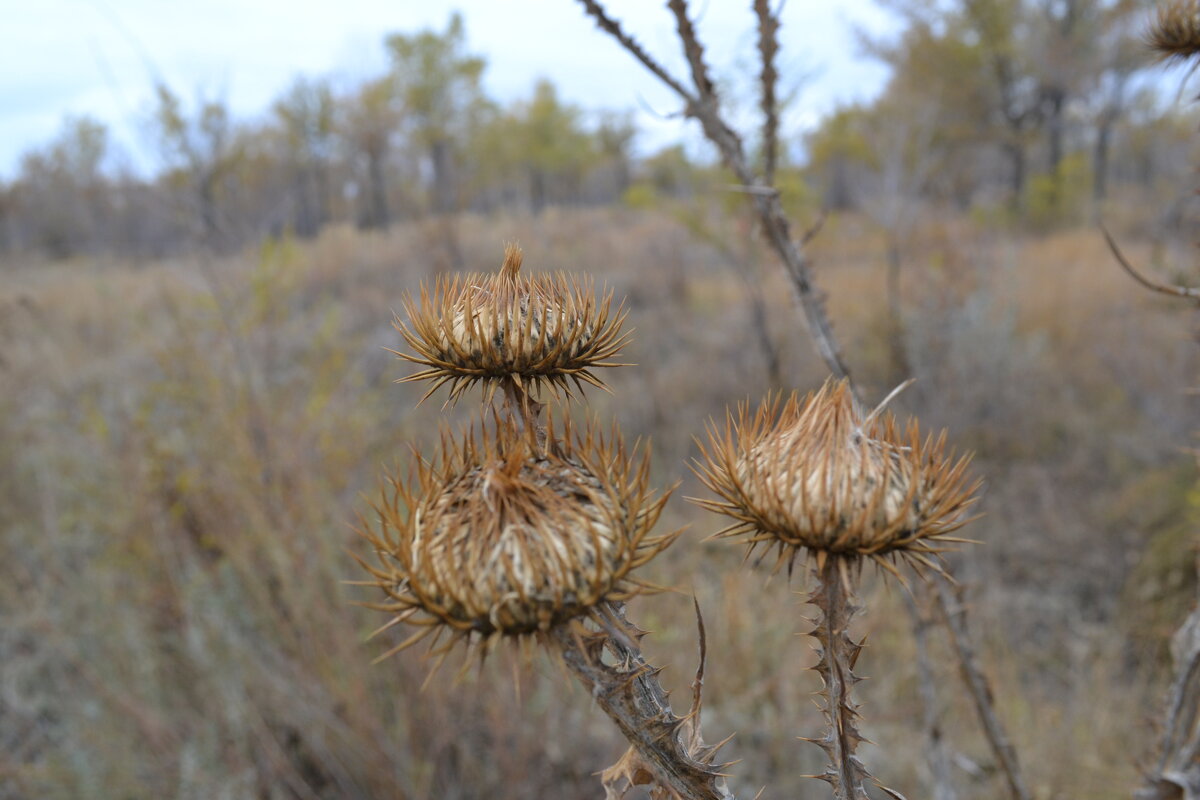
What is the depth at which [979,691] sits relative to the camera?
1.66 m

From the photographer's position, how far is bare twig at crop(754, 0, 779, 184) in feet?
4.70

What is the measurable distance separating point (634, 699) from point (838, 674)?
0.87ft

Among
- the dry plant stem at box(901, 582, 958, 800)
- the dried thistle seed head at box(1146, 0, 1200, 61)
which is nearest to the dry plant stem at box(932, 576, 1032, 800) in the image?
the dry plant stem at box(901, 582, 958, 800)

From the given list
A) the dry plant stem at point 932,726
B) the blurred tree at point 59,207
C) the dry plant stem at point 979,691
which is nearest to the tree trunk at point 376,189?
the blurred tree at point 59,207

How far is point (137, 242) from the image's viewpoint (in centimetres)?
3403

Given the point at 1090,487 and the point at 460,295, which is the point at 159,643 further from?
the point at 1090,487

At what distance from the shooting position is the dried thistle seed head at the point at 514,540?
88 centimetres

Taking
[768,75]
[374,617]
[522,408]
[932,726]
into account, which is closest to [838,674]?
[522,408]

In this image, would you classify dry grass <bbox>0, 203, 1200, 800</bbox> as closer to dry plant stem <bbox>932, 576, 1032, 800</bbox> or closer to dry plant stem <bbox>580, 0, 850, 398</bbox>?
dry plant stem <bbox>932, 576, 1032, 800</bbox>

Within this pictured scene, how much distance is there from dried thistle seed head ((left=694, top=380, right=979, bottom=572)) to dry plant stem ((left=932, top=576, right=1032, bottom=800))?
0.71 metres

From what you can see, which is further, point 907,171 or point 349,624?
point 907,171

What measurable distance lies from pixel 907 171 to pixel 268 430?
10.5 m

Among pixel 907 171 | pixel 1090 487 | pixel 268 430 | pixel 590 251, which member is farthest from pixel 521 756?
pixel 590 251

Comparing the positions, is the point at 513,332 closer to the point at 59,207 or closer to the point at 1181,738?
the point at 1181,738
